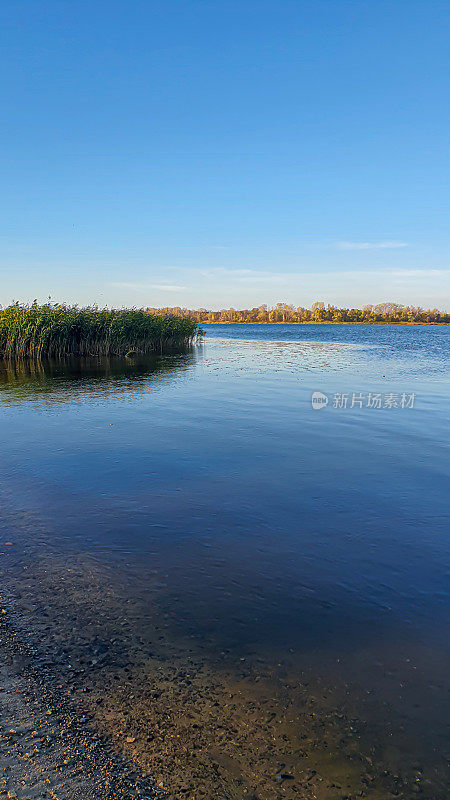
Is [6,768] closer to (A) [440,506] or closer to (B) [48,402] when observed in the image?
(A) [440,506]

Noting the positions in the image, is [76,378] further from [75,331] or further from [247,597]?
[247,597]

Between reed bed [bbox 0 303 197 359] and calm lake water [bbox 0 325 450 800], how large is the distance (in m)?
24.6

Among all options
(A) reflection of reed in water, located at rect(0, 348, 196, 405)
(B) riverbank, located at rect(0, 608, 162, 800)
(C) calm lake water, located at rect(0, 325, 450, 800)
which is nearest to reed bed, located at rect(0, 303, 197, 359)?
(A) reflection of reed in water, located at rect(0, 348, 196, 405)

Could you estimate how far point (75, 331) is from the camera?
38.9m

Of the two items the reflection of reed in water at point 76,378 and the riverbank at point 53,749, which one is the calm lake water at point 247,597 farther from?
the reflection of reed in water at point 76,378

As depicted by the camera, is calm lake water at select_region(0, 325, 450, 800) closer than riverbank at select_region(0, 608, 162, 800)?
No

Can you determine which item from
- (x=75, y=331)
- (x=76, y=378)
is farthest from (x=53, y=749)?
(x=75, y=331)

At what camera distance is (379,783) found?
10.6 feet

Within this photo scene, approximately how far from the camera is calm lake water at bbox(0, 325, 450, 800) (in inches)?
136

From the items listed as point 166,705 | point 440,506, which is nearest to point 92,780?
point 166,705

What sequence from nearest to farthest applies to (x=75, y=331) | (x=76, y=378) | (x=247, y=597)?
(x=247, y=597)
(x=76, y=378)
(x=75, y=331)

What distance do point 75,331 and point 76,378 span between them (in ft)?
44.8

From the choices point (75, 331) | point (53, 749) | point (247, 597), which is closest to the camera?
point (53, 749)

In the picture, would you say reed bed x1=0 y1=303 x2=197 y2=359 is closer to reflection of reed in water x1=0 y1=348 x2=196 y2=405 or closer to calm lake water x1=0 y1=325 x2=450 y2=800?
reflection of reed in water x1=0 y1=348 x2=196 y2=405
